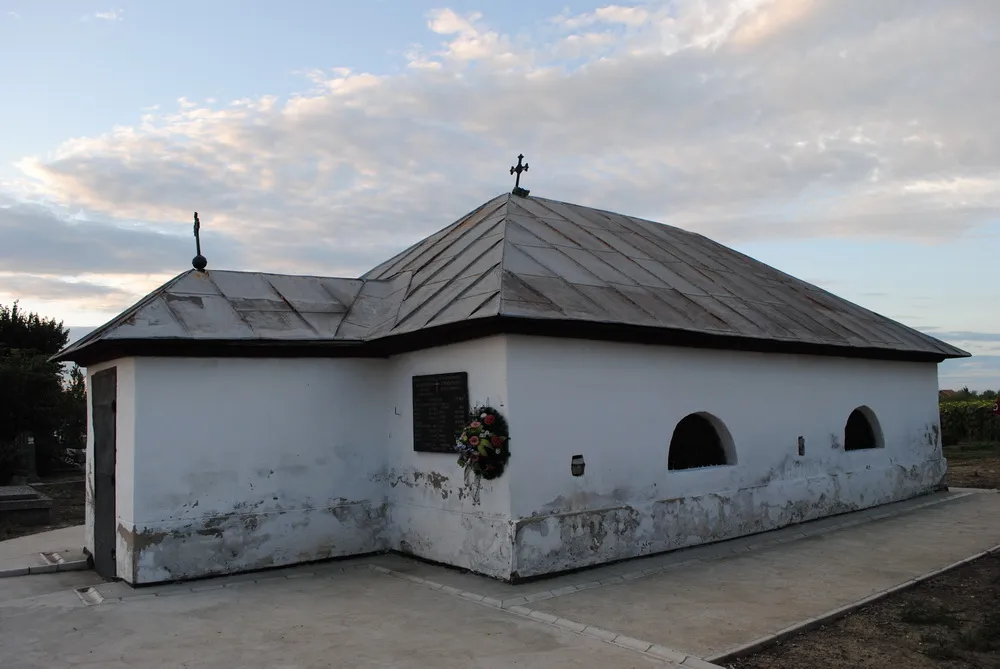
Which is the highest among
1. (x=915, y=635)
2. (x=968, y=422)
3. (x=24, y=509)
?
(x=968, y=422)

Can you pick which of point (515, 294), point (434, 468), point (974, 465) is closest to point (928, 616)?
point (515, 294)

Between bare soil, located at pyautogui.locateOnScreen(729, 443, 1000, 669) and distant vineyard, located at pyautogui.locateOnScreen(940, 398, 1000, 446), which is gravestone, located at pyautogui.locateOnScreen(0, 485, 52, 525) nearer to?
bare soil, located at pyautogui.locateOnScreen(729, 443, 1000, 669)

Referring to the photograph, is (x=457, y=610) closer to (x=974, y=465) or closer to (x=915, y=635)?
(x=915, y=635)

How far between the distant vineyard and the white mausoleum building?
1569cm

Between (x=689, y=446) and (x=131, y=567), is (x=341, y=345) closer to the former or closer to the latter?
(x=131, y=567)

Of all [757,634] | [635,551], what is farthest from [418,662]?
[635,551]

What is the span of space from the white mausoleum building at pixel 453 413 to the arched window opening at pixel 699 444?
3 centimetres

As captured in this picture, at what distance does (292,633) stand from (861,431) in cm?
1048

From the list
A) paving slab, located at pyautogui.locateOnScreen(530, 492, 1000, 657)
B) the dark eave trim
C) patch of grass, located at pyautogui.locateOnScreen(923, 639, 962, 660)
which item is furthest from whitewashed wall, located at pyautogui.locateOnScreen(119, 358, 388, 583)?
patch of grass, located at pyautogui.locateOnScreen(923, 639, 962, 660)

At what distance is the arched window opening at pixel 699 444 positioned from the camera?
9.99 metres

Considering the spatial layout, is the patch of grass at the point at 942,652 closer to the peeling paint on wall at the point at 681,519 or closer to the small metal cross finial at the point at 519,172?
the peeling paint on wall at the point at 681,519

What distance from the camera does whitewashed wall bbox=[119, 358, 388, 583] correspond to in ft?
27.2

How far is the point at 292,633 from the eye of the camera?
20.6 feet

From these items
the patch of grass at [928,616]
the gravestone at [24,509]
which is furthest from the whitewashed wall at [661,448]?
the gravestone at [24,509]
